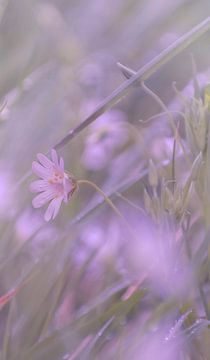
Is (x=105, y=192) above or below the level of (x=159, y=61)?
below

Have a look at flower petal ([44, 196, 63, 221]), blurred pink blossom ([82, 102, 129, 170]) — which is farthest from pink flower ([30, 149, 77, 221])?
blurred pink blossom ([82, 102, 129, 170])

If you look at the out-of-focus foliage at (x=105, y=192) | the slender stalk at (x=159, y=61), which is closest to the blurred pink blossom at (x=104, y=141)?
the out-of-focus foliage at (x=105, y=192)

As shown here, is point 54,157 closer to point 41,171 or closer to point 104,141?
point 41,171

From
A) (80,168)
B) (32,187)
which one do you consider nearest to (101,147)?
(80,168)

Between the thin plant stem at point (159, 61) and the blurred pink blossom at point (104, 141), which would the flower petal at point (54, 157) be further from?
the blurred pink blossom at point (104, 141)

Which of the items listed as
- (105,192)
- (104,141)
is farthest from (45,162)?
(104,141)

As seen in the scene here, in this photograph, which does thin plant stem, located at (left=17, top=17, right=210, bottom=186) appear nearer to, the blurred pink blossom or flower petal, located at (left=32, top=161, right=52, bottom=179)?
flower petal, located at (left=32, top=161, right=52, bottom=179)
